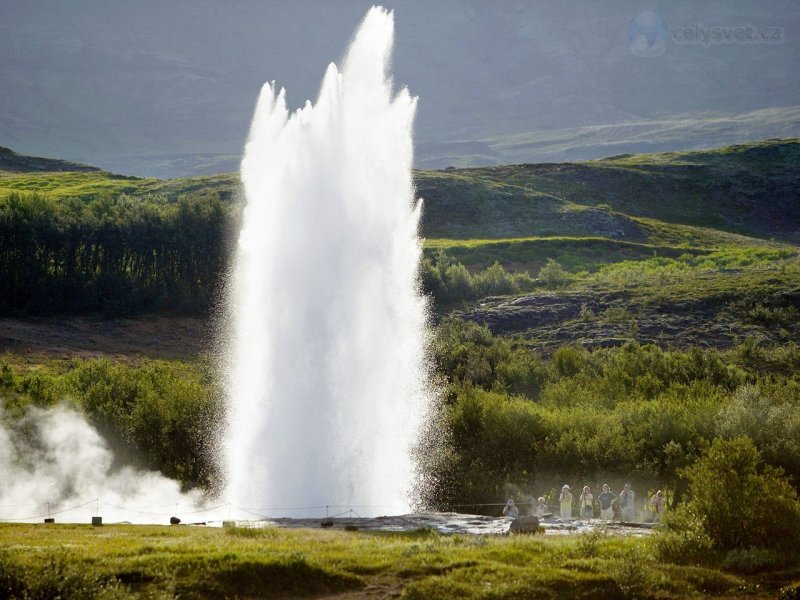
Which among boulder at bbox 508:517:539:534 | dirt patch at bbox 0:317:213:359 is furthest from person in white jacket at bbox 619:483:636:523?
dirt patch at bbox 0:317:213:359

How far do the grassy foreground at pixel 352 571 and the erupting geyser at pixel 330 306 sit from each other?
1169 cm

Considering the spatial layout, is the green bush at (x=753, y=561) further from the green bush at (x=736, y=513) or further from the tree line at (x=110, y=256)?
the tree line at (x=110, y=256)

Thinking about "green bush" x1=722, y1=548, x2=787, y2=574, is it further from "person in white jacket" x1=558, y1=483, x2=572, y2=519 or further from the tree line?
the tree line

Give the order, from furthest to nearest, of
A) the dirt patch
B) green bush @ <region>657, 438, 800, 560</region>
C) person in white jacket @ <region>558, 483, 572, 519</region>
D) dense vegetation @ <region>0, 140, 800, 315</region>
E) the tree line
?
1. dense vegetation @ <region>0, 140, 800, 315</region>
2. the tree line
3. the dirt patch
4. person in white jacket @ <region>558, 483, 572, 519</region>
5. green bush @ <region>657, 438, 800, 560</region>

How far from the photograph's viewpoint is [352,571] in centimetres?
2661

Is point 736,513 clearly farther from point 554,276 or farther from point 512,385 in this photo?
point 554,276

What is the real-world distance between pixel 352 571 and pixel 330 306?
804 inches

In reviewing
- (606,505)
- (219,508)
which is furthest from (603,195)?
(219,508)

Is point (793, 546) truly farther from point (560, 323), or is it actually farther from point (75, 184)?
point (75, 184)

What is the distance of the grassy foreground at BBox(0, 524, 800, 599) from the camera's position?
24328 millimetres

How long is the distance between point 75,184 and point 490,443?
5367 inches

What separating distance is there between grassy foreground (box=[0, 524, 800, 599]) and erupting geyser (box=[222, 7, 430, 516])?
11693 millimetres

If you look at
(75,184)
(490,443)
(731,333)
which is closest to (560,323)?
(731,333)

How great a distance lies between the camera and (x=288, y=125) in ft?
164
